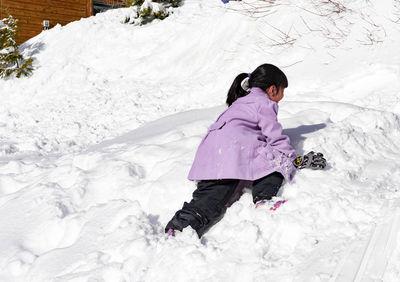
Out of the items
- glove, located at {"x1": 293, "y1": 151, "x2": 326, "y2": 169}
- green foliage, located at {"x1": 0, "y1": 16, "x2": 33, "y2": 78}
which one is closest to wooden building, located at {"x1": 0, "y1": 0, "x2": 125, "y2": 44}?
green foliage, located at {"x1": 0, "y1": 16, "x2": 33, "y2": 78}

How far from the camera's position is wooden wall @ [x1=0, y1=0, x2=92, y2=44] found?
13.7 metres

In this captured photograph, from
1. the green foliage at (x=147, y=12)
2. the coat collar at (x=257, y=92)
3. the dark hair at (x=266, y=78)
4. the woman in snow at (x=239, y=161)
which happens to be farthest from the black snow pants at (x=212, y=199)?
the green foliage at (x=147, y=12)

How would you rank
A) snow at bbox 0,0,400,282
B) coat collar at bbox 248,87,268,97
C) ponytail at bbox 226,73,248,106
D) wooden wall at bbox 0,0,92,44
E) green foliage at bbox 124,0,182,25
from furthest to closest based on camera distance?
wooden wall at bbox 0,0,92,44, green foliage at bbox 124,0,182,25, ponytail at bbox 226,73,248,106, coat collar at bbox 248,87,268,97, snow at bbox 0,0,400,282

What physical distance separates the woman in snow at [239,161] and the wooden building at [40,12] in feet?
41.0

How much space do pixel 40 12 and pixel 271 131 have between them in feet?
46.2

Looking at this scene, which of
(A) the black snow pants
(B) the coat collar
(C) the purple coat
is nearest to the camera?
(A) the black snow pants

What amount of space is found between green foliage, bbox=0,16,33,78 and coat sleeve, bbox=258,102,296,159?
9565mm

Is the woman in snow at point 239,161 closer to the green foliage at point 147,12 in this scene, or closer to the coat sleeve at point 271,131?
the coat sleeve at point 271,131

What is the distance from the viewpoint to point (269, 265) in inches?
77.2

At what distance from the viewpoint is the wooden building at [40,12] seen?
13703 mm

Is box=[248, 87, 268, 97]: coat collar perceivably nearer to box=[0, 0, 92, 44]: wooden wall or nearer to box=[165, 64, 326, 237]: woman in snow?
box=[165, 64, 326, 237]: woman in snow

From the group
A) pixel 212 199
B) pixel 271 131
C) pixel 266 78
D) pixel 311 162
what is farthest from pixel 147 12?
pixel 212 199

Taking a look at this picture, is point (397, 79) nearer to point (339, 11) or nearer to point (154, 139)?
point (339, 11)

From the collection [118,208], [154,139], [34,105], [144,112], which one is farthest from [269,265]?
[34,105]
